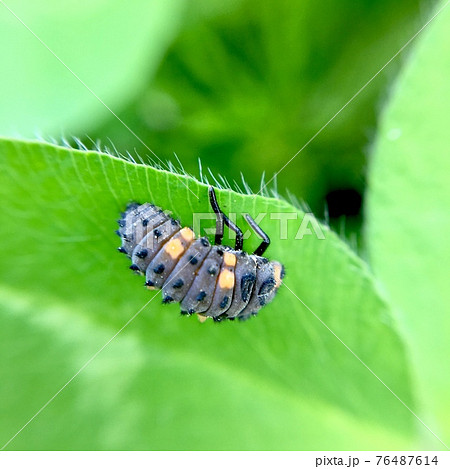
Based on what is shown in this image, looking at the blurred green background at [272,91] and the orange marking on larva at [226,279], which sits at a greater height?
the blurred green background at [272,91]

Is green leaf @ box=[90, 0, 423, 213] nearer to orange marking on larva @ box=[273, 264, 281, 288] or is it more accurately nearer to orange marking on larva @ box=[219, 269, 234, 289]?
orange marking on larva @ box=[273, 264, 281, 288]

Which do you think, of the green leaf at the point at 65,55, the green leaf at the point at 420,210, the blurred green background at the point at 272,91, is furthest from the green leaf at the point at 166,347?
the blurred green background at the point at 272,91

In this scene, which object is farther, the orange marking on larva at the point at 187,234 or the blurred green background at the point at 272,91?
the blurred green background at the point at 272,91

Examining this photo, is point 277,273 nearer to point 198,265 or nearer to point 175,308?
point 198,265

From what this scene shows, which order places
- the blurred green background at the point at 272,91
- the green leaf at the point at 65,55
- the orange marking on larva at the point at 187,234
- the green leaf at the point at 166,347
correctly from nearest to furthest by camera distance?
the green leaf at the point at 166,347 < the orange marking on larva at the point at 187,234 < the green leaf at the point at 65,55 < the blurred green background at the point at 272,91

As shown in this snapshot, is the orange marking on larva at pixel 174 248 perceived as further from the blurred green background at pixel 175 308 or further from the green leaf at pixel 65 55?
the green leaf at pixel 65 55

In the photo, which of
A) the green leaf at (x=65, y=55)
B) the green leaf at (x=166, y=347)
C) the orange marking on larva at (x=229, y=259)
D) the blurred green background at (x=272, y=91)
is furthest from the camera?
the blurred green background at (x=272, y=91)

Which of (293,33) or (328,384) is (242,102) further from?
(328,384)

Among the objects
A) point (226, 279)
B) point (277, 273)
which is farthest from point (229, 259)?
point (277, 273)
